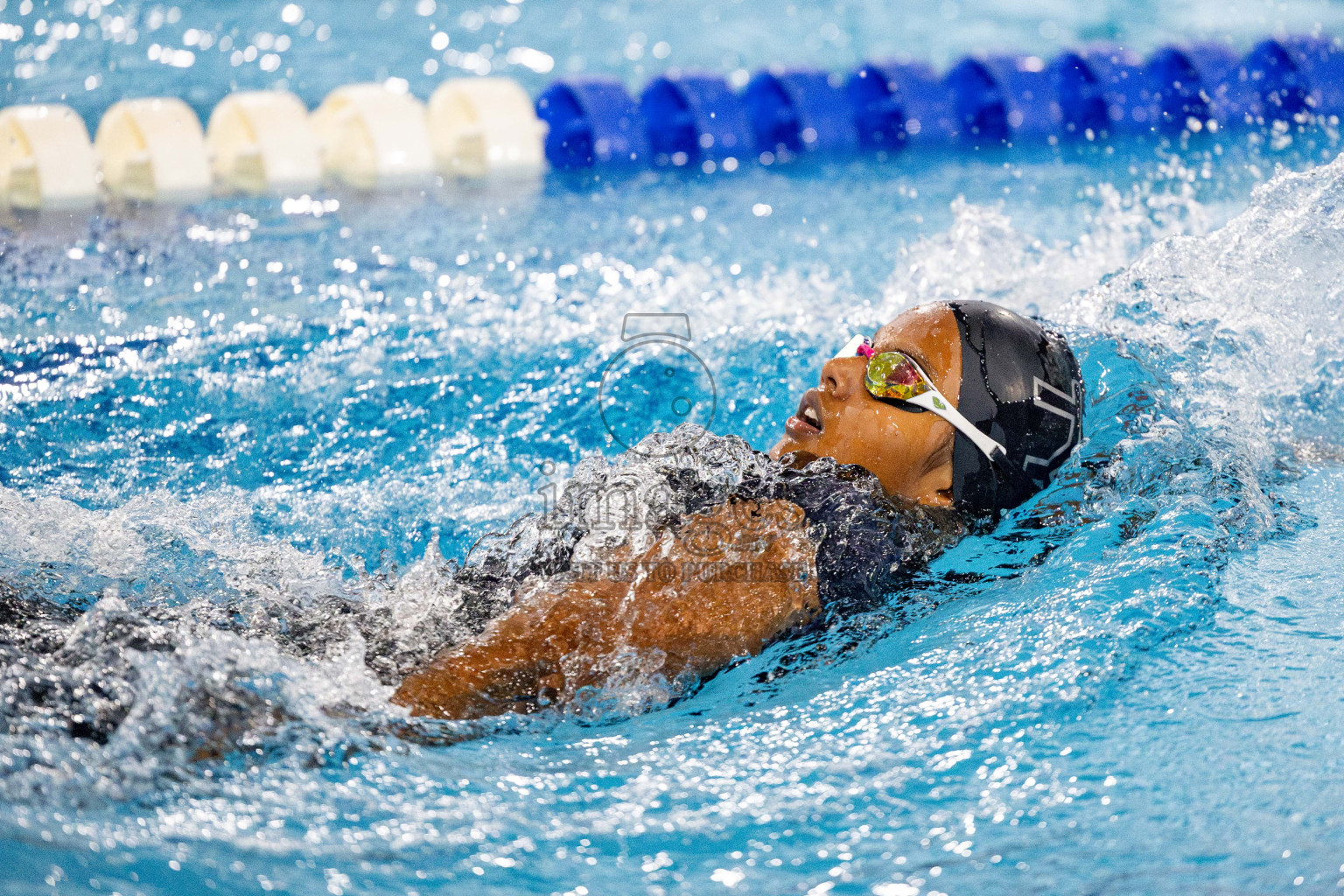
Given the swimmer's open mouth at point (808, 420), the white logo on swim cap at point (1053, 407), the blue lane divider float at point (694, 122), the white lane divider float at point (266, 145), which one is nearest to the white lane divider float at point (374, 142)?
the white lane divider float at point (266, 145)

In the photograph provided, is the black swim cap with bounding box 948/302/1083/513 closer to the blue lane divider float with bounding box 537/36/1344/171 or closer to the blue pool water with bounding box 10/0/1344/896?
the blue pool water with bounding box 10/0/1344/896

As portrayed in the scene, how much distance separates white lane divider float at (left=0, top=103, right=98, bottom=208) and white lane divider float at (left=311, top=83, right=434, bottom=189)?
1187mm

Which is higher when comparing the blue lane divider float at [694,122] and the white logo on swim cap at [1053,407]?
the blue lane divider float at [694,122]

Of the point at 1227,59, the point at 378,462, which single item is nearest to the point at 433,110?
the point at 378,462

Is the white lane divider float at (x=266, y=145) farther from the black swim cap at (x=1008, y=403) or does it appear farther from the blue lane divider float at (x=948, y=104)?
the black swim cap at (x=1008, y=403)

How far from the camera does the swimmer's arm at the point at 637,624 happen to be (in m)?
1.78

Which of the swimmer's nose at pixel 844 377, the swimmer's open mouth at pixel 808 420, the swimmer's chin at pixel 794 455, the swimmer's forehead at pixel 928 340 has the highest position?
the swimmer's forehead at pixel 928 340

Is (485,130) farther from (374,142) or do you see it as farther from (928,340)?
(928,340)

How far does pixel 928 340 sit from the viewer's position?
2.19 m

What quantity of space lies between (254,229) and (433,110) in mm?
2037

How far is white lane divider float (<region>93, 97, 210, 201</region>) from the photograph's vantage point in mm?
5598

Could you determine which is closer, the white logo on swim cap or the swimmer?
the swimmer

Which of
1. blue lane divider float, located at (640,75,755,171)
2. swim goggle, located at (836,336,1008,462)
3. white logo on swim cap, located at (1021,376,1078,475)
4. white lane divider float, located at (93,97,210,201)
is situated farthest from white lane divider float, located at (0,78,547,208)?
white logo on swim cap, located at (1021,376,1078,475)

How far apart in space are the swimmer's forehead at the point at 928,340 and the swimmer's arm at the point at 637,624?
18.0 inches
